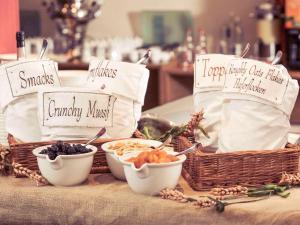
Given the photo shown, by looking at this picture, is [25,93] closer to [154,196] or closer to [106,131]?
[106,131]

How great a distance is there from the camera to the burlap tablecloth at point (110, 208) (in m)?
1.47

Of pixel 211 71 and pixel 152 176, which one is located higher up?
pixel 211 71

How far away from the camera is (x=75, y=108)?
178cm

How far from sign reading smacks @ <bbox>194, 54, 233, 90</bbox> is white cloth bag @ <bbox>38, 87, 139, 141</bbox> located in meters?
0.27

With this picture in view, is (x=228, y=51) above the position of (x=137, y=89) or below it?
below

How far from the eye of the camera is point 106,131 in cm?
182

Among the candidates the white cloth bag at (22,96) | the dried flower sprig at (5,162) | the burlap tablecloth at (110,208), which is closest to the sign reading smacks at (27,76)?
the white cloth bag at (22,96)

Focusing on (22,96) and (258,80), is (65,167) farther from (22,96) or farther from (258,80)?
(258,80)

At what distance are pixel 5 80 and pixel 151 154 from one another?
58cm

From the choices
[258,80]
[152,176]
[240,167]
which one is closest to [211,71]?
[258,80]

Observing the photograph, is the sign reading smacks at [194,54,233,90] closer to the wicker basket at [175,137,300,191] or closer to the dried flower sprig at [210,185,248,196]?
the wicker basket at [175,137,300,191]

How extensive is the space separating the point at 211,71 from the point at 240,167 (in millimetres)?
357

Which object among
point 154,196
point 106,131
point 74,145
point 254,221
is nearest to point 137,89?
point 106,131

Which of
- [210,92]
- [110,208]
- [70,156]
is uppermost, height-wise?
[210,92]
